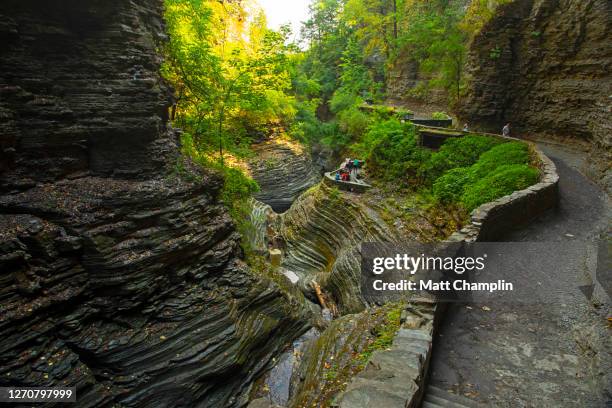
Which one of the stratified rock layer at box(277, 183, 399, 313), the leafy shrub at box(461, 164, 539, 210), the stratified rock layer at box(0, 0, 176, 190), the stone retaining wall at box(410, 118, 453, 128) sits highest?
the stratified rock layer at box(0, 0, 176, 190)

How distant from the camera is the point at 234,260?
11867mm

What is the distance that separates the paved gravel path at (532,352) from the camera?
4.91 metres

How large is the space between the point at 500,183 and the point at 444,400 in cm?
828

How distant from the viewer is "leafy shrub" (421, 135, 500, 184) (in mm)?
15211

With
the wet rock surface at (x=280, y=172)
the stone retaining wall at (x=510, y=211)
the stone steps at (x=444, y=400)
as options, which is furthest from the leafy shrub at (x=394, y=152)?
the stone steps at (x=444, y=400)

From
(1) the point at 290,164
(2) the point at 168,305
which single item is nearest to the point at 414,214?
(2) the point at 168,305

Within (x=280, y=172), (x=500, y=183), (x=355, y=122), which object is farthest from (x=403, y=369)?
(x=280, y=172)

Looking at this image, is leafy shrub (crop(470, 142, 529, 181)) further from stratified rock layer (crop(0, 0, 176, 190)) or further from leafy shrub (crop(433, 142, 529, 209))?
stratified rock layer (crop(0, 0, 176, 190))

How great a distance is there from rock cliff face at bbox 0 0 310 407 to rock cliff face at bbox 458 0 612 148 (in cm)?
1411

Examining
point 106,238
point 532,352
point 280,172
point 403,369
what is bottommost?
point 280,172

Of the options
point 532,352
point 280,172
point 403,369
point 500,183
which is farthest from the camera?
point 280,172

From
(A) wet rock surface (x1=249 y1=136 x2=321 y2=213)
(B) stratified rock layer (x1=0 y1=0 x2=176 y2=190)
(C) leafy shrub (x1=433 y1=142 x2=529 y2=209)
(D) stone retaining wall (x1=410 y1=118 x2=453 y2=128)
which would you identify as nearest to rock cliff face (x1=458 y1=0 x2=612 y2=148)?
(D) stone retaining wall (x1=410 y1=118 x2=453 y2=128)

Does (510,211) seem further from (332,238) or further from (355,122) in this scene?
(355,122)

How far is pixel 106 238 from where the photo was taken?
8891 mm
